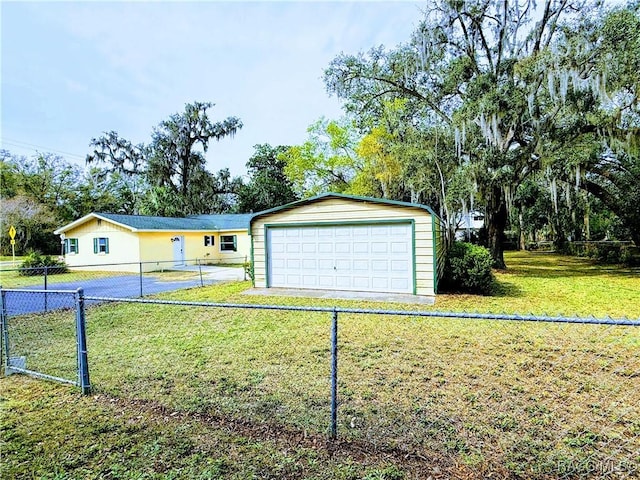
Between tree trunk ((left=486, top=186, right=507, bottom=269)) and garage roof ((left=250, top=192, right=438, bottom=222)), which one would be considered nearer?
garage roof ((left=250, top=192, right=438, bottom=222))

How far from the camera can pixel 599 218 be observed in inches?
1313

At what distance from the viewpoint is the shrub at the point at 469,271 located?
32.7ft

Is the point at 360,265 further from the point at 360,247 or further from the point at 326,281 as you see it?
the point at 326,281

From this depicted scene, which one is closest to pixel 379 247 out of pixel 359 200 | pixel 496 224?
pixel 359 200

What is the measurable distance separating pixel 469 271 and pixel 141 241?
1506 cm

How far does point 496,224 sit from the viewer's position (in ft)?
53.9

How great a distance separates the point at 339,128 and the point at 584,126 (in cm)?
1827

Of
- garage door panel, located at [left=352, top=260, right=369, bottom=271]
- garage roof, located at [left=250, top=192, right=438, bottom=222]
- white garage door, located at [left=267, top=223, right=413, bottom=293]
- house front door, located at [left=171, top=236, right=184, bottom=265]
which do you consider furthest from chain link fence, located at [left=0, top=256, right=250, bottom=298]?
garage door panel, located at [left=352, top=260, right=369, bottom=271]

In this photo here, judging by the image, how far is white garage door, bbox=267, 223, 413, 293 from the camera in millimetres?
9672

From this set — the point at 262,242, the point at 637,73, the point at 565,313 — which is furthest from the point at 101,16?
the point at 637,73

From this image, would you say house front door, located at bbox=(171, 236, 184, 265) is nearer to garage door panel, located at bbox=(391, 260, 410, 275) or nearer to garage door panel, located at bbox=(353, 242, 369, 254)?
garage door panel, located at bbox=(353, 242, 369, 254)

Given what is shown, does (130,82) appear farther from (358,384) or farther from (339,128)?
(358,384)

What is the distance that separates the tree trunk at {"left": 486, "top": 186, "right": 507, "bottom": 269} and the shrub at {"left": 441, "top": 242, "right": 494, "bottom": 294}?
6242 mm

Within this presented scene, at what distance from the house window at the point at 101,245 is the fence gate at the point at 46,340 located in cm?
997
